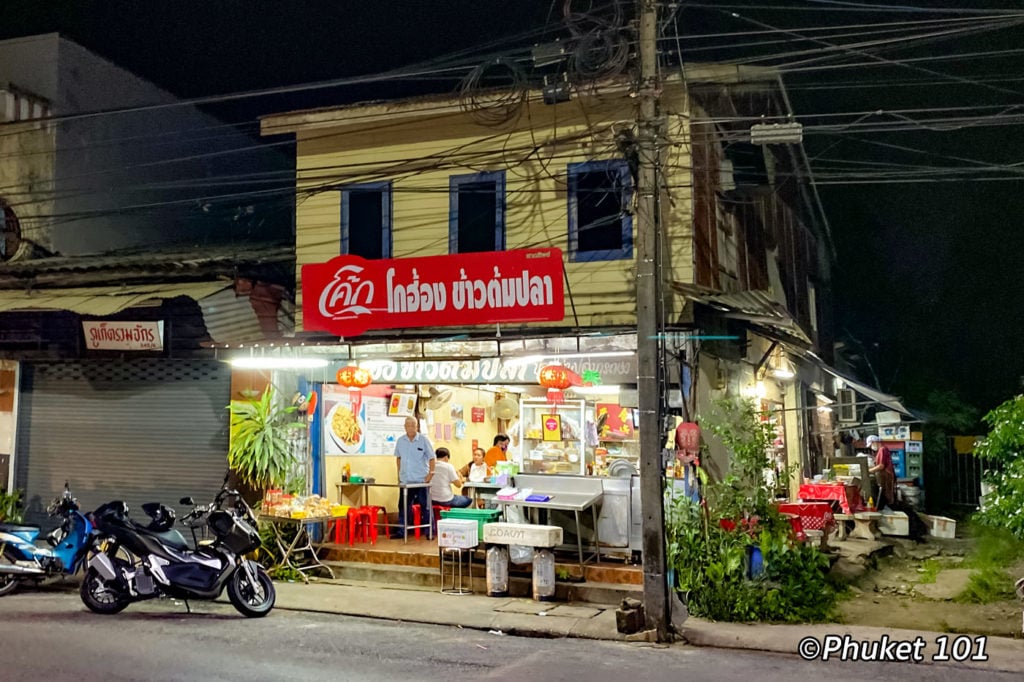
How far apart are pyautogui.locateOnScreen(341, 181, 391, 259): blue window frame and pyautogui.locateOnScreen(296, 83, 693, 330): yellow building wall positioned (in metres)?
0.14

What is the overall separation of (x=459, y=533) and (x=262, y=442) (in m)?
3.75

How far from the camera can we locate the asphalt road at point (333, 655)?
7.63 meters

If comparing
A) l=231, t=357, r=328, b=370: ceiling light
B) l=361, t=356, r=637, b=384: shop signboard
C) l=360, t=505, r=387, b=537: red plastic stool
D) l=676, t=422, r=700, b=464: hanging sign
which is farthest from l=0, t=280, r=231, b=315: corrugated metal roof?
l=676, t=422, r=700, b=464: hanging sign

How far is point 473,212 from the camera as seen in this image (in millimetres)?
14188

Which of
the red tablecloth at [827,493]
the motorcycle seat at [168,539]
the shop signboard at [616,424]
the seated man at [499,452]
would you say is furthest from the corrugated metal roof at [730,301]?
the motorcycle seat at [168,539]

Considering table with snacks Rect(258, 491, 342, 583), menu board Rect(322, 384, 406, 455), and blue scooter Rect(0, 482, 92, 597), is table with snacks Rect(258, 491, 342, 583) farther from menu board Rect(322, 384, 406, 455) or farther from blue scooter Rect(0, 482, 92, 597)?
blue scooter Rect(0, 482, 92, 597)

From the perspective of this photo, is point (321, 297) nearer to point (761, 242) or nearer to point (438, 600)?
point (438, 600)

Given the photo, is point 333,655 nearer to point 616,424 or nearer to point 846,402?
point 616,424

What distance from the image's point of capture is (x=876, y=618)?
10172 mm

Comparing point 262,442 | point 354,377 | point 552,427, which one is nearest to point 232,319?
point 262,442

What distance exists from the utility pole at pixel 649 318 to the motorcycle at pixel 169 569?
4722 millimetres

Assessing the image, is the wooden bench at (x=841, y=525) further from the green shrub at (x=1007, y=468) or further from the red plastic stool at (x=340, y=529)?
the red plastic stool at (x=340, y=529)

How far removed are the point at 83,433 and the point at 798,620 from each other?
41.5 ft

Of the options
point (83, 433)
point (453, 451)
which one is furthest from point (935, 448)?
point (83, 433)
